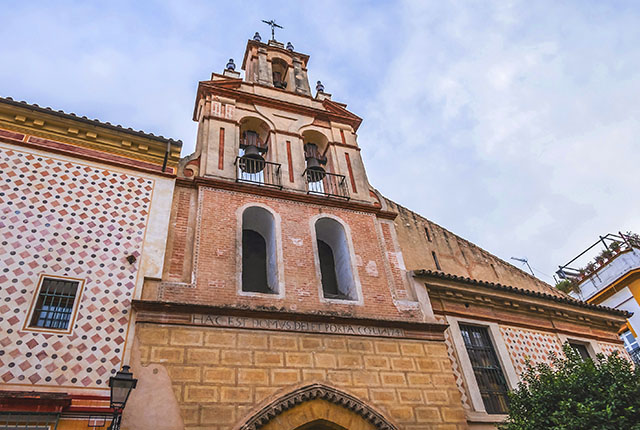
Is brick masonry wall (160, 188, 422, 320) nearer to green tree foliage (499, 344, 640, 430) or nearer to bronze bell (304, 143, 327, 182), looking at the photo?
bronze bell (304, 143, 327, 182)

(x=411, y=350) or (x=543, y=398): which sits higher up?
(x=411, y=350)

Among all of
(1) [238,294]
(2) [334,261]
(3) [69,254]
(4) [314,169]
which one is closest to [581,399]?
(2) [334,261]

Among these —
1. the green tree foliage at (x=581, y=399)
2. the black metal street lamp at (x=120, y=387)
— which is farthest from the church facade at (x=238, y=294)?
the green tree foliage at (x=581, y=399)

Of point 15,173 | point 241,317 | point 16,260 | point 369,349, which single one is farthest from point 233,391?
point 15,173

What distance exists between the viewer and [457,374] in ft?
32.4

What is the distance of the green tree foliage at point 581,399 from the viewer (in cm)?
689

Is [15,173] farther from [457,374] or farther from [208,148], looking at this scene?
[457,374]

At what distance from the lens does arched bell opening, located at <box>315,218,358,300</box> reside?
1036 cm

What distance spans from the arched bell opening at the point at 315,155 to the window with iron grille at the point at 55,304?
20.7 ft

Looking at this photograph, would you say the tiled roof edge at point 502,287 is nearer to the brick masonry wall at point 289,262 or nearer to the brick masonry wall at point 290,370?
the brick masonry wall at point 289,262

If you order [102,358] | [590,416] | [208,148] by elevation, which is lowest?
[590,416]

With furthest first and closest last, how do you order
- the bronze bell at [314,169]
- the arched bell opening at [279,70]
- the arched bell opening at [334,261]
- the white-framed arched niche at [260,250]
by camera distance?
the arched bell opening at [279,70]
the bronze bell at [314,169]
the arched bell opening at [334,261]
the white-framed arched niche at [260,250]

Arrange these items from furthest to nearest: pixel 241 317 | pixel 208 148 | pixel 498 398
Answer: pixel 208 148
pixel 498 398
pixel 241 317

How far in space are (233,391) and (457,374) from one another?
487cm
